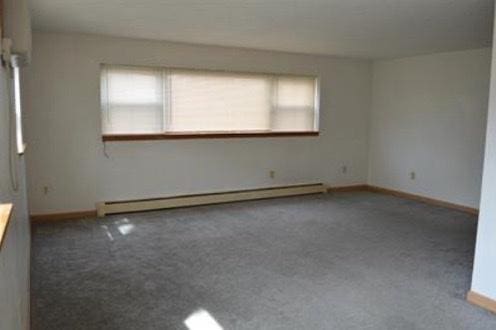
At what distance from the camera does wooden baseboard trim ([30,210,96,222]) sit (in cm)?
477

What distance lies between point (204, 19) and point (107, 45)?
64.9 inches

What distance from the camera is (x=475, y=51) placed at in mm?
5344

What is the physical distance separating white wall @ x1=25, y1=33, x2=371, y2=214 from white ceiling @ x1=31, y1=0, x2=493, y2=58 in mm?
309

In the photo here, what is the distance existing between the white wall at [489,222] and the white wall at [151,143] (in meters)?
3.58

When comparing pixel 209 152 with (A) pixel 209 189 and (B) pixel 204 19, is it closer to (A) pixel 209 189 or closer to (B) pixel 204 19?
(A) pixel 209 189

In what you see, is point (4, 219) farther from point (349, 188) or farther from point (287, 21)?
point (349, 188)

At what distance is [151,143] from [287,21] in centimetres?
240

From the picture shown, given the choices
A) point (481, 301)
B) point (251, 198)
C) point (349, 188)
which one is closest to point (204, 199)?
point (251, 198)

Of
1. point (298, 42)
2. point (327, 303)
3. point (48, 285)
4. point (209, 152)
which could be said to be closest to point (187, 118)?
point (209, 152)

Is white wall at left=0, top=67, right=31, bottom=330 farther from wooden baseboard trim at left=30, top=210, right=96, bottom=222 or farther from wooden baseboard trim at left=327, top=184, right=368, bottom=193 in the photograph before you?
wooden baseboard trim at left=327, top=184, right=368, bottom=193

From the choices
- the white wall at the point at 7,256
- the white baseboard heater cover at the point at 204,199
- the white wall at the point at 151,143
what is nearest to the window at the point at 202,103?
the white wall at the point at 151,143

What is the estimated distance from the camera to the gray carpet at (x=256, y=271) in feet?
8.62

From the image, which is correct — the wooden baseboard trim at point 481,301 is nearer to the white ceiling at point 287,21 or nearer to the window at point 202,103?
the white ceiling at point 287,21

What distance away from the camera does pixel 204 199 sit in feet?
18.5
